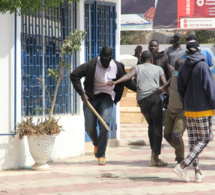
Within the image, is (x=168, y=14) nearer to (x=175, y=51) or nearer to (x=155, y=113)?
(x=175, y=51)

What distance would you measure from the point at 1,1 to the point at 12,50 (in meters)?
1.66

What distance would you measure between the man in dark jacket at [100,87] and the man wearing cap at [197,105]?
194cm

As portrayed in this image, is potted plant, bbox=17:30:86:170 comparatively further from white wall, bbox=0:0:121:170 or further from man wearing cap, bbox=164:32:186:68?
man wearing cap, bbox=164:32:186:68

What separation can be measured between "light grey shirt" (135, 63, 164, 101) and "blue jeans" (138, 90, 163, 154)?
0.08 meters

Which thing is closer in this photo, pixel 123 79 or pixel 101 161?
pixel 123 79

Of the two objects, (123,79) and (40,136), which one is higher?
(123,79)

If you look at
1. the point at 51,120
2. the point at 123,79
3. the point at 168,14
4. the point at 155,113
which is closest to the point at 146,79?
the point at 123,79

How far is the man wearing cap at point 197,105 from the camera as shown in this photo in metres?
8.14

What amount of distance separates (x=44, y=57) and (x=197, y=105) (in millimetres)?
3420

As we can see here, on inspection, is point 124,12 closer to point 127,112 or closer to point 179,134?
point 127,112

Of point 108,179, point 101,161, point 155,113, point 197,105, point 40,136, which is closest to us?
point 197,105

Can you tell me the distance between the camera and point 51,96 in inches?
431

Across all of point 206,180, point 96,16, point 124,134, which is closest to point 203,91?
point 206,180

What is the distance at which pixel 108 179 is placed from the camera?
8.48 m
